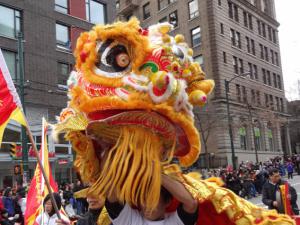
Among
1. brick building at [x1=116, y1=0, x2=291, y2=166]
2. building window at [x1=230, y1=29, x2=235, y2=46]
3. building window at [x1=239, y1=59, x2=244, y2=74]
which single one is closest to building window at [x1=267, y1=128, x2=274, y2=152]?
brick building at [x1=116, y1=0, x2=291, y2=166]

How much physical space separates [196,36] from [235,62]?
A: 408 centimetres

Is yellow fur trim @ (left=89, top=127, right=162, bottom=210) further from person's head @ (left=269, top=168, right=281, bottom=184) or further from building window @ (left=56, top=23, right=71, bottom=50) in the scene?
building window @ (left=56, top=23, right=71, bottom=50)

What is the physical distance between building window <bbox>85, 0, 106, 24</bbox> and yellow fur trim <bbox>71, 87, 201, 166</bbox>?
24.3 m

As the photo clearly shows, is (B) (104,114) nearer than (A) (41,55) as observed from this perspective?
Yes

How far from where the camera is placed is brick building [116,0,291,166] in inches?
1300

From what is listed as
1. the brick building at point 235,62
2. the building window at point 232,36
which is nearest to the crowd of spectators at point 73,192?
the brick building at point 235,62

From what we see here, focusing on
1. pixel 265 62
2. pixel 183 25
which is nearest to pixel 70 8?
pixel 183 25

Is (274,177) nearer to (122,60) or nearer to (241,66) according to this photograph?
(122,60)

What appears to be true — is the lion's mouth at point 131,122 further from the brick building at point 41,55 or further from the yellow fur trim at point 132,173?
the brick building at point 41,55

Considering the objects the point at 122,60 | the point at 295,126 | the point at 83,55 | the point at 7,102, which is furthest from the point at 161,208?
the point at 295,126

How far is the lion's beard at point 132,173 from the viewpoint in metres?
2.15

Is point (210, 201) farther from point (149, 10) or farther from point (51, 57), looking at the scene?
point (149, 10)

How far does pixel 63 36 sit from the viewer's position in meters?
24.2

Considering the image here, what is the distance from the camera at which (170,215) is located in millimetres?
2459
